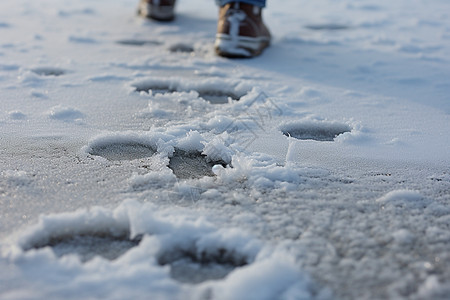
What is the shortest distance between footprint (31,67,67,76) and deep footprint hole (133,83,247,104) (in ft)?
1.68

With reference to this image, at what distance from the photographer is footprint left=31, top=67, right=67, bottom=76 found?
2652 millimetres

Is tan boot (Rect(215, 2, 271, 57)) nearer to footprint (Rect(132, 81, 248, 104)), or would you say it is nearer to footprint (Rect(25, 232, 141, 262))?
footprint (Rect(132, 81, 248, 104))

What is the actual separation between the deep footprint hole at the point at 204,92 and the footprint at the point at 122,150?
62 cm

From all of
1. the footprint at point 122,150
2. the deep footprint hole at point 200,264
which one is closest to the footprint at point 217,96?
the footprint at point 122,150

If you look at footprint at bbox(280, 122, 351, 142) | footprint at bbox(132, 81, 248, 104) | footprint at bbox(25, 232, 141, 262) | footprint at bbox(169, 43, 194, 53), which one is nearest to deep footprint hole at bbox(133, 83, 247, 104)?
footprint at bbox(132, 81, 248, 104)

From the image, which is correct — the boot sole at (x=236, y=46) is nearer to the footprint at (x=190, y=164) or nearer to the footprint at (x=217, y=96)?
the footprint at (x=217, y=96)

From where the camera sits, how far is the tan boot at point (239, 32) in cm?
297

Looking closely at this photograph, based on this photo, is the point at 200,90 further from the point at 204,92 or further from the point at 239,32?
the point at 239,32

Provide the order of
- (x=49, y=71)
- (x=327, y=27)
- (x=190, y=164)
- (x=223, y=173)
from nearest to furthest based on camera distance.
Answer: (x=223, y=173) → (x=190, y=164) → (x=49, y=71) → (x=327, y=27)

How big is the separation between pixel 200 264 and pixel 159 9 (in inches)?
130

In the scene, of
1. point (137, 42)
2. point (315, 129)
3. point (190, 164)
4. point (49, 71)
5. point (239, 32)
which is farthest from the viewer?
point (137, 42)

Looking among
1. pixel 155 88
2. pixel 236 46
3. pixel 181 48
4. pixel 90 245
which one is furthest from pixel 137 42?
pixel 90 245

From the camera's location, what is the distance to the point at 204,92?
7.97 ft

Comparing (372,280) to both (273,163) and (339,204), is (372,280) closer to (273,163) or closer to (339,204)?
(339,204)
